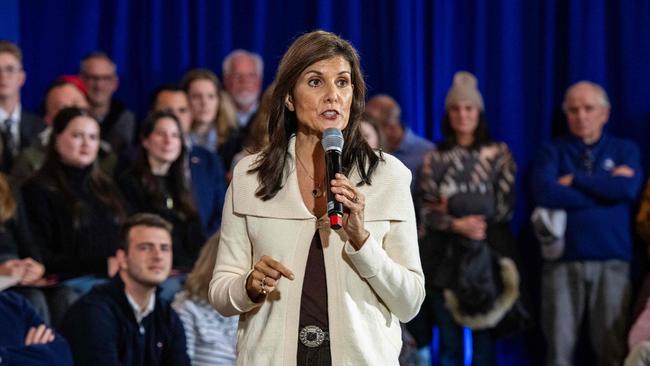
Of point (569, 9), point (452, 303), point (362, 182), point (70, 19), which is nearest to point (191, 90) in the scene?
point (70, 19)

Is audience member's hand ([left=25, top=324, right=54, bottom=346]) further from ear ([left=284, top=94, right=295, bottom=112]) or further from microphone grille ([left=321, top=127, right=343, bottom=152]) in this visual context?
microphone grille ([left=321, top=127, right=343, bottom=152])

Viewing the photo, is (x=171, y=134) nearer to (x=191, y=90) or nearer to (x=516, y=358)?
(x=191, y=90)

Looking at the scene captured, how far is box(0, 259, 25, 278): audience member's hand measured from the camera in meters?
4.63

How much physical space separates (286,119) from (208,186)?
3212 millimetres

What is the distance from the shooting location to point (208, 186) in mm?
5582

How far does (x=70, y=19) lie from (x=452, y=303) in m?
3.19

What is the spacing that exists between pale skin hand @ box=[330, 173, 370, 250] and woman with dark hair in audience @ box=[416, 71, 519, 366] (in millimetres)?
3377

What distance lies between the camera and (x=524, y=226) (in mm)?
6297

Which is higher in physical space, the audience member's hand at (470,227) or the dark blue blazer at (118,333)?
the audience member's hand at (470,227)

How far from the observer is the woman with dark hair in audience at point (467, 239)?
17.9ft

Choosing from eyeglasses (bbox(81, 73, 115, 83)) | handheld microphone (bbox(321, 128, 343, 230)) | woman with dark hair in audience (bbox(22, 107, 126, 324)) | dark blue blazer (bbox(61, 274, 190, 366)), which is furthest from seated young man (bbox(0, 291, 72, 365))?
eyeglasses (bbox(81, 73, 115, 83))

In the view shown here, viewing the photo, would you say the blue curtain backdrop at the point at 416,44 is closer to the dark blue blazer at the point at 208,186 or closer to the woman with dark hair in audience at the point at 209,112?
the woman with dark hair in audience at the point at 209,112

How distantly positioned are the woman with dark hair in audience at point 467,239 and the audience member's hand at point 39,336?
7.32 feet

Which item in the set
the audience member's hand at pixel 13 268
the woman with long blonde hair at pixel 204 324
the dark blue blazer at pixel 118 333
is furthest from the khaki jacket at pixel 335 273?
the audience member's hand at pixel 13 268
